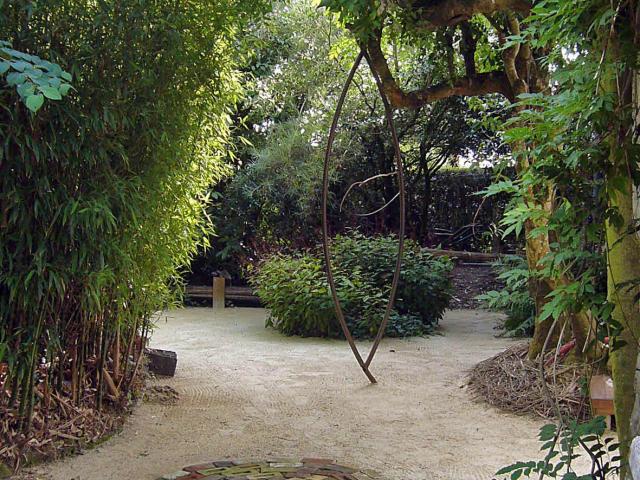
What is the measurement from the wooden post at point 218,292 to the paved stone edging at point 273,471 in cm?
604

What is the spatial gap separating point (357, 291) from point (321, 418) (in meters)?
2.91

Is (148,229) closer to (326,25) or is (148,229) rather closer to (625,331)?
(625,331)

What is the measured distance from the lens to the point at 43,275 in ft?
9.52

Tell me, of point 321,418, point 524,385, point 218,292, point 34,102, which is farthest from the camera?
point 218,292

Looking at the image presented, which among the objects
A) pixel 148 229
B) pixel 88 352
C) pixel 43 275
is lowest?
pixel 88 352

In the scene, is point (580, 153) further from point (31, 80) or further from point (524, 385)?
point (524, 385)

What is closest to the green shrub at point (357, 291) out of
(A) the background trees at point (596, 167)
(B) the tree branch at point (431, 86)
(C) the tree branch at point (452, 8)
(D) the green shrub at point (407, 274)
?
(D) the green shrub at point (407, 274)

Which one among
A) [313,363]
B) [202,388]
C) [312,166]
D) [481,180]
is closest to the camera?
[202,388]

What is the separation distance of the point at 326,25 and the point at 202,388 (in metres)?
5.76

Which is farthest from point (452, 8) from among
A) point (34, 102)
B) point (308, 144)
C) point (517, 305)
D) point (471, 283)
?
point (471, 283)

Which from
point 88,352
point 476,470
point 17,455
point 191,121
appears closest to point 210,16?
point 191,121

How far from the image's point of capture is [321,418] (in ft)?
12.9

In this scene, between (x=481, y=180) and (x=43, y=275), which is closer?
(x=43, y=275)

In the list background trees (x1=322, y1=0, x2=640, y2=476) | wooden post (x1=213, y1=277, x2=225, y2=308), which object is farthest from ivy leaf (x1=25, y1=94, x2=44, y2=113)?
wooden post (x1=213, y1=277, x2=225, y2=308)
